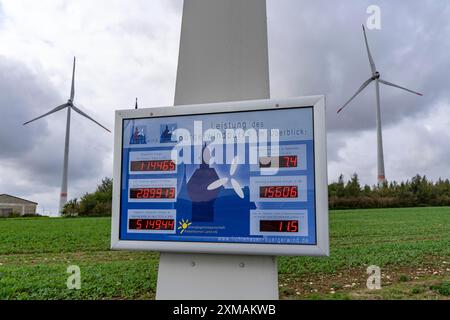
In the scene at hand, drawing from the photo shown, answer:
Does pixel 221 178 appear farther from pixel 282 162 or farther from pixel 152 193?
pixel 152 193

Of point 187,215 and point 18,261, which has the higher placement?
point 187,215

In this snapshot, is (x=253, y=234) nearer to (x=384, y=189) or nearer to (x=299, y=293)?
(x=299, y=293)

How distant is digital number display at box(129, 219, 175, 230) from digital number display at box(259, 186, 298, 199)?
2.54 ft

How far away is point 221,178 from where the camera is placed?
9.62 feet

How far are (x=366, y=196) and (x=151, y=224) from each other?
7572 mm

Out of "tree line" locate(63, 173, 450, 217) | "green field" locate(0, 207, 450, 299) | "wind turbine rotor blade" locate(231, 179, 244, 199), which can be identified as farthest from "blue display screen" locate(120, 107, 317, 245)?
"tree line" locate(63, 173, 450, 217)

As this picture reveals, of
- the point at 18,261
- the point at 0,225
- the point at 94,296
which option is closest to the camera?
the point at 94,296

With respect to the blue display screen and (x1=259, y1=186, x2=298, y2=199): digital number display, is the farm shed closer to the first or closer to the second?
the blue display screen

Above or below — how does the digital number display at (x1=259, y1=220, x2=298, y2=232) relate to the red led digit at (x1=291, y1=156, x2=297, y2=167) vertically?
below

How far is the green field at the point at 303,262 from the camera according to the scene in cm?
508

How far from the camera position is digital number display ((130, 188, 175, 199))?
306cm
